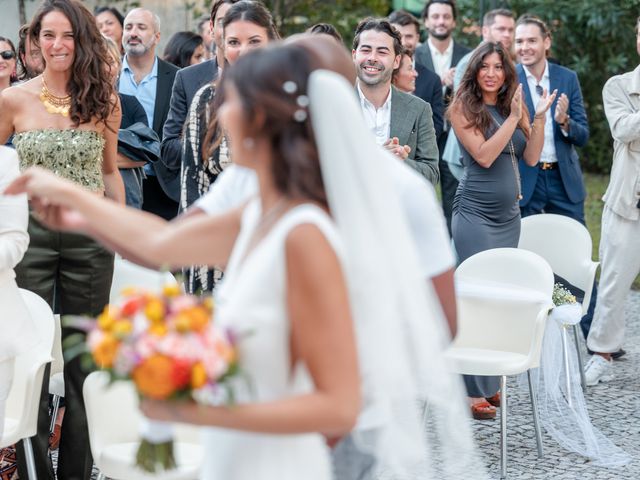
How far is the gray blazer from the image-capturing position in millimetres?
5852

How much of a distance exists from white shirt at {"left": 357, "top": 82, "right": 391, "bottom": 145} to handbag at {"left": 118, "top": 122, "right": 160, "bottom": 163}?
117 cm

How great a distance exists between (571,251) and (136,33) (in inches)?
130

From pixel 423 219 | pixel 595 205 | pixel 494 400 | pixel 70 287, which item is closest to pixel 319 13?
pixel 595 205

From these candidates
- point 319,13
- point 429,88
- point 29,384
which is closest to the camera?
point 29,384

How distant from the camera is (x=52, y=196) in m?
2.46

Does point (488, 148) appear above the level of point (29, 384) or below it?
above

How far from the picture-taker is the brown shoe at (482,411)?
6000mm

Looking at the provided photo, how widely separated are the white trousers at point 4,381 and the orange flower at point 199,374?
6.89 ft

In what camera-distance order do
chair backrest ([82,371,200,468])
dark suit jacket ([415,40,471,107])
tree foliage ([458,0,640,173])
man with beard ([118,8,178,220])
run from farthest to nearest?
tree foliage ([458,0,640,173]), dark suit jacket ([415,40,471,107]), man with beard ([118,8,178,220]), chair backrest ([82,371,200,468])

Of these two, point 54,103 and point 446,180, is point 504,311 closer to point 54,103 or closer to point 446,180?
point 54,103

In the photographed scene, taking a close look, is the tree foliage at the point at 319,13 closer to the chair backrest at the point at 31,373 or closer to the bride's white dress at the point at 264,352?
the chair backrest at the point at 31,373

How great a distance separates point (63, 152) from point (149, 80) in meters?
2.78

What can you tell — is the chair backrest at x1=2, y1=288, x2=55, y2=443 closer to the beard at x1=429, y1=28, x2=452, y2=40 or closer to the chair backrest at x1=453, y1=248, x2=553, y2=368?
the chair backrest at x1=453, y1=248, x2=553, y2=368

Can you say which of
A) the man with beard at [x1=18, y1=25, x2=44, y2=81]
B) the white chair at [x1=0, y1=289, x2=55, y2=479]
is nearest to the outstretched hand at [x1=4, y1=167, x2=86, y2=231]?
the white chair at [x1=0, y1=289, x2=55, y2=479]
